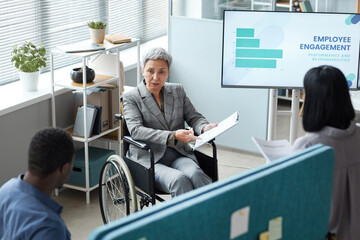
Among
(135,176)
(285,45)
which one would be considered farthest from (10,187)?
(285,45)

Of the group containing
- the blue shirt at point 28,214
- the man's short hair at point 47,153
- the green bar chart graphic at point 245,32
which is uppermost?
the green bar chart graphic at point 245,32

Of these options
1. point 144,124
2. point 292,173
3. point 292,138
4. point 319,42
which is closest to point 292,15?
point 319,42

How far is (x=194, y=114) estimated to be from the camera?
348cm

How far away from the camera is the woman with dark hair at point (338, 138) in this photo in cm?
217

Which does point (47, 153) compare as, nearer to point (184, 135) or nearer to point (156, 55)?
point (184, 135)

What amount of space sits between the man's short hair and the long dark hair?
0.93 m

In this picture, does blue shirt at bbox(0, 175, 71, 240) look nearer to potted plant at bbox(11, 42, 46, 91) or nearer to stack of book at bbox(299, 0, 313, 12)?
potted plant at bbox(11, 42, 46, 91)

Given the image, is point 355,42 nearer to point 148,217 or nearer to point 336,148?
point 336,148

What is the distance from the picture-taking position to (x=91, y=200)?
4.14 metres

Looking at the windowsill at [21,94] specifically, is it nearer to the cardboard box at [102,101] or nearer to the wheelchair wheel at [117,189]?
the cardboard box at [102,101]

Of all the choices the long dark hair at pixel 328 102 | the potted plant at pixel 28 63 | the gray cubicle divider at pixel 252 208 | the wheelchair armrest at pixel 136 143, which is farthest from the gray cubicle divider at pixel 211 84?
the gray cubicle divider at pixel 252 208

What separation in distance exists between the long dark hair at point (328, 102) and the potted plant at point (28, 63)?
2336 mm

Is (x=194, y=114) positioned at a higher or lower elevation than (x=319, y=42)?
lower

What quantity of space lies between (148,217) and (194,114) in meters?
1.96
